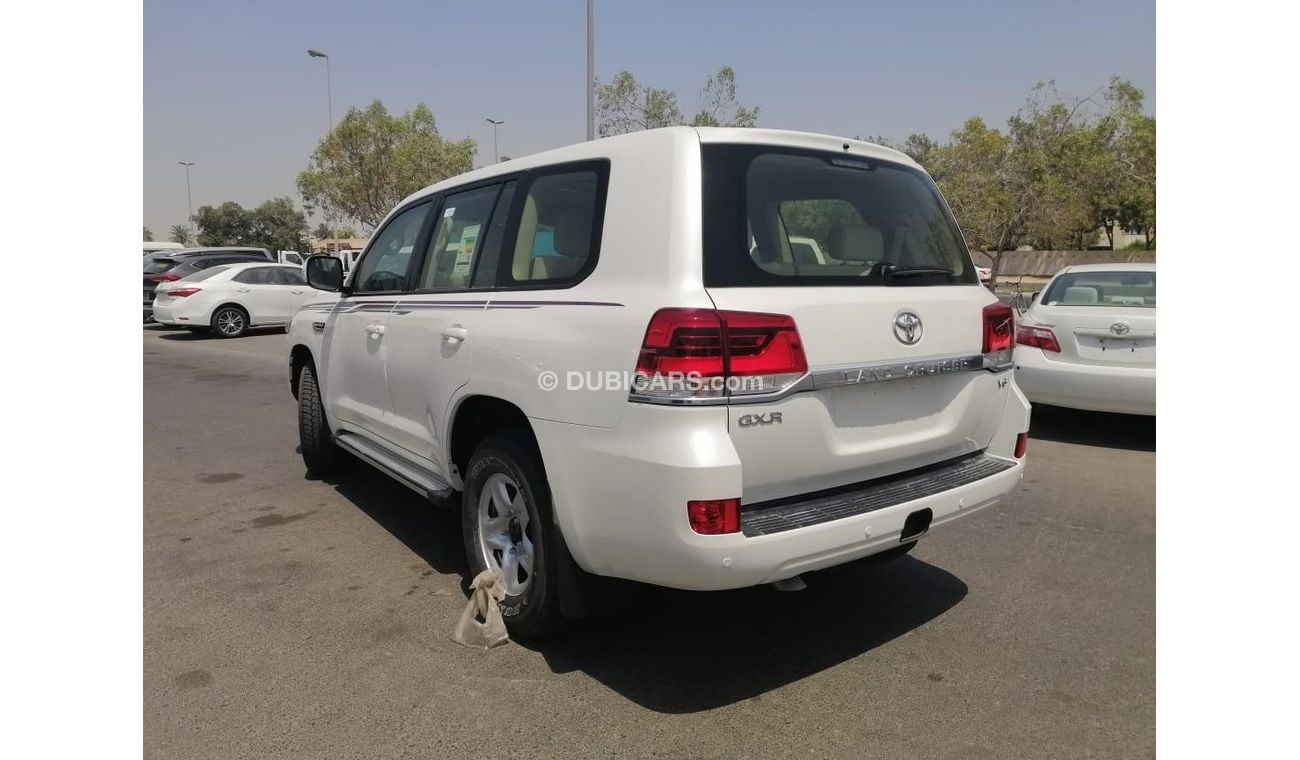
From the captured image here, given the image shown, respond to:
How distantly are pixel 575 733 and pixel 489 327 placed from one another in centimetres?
155

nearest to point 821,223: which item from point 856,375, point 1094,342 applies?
point 856,375

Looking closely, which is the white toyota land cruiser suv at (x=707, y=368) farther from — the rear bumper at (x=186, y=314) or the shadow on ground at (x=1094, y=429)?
the rear bumper at (x=186, y=314)

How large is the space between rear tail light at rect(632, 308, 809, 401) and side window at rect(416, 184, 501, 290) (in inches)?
58.5

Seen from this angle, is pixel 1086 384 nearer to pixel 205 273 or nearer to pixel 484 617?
pixel 484 617

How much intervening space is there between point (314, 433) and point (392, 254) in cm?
169

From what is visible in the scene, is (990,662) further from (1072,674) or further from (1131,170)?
(1131,170)

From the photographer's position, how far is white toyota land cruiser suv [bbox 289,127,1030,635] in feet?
8.62

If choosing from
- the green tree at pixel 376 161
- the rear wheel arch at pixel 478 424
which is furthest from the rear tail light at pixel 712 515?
the green tree at pixel 376 161

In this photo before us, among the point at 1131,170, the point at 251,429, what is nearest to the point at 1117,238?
the point at 1131,170

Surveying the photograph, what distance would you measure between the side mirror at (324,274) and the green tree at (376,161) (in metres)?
30.2

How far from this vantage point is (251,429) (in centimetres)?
791

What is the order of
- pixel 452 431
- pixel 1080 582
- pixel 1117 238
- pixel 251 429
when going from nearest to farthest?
pixel 452 431 → pixel 1080 582 → pixel 251 429 → pixel 1117 238

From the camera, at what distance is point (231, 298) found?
17734 mm

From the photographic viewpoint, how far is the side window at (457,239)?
12.7 ft
